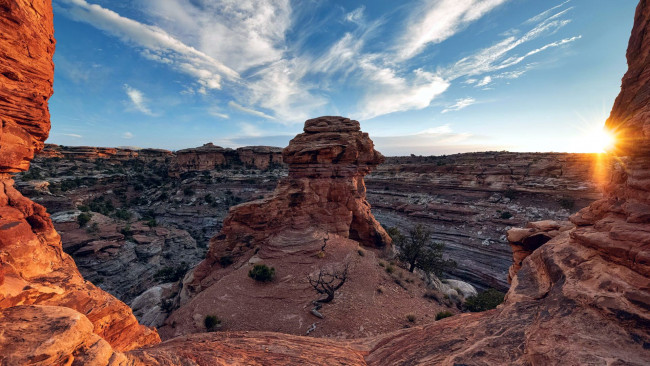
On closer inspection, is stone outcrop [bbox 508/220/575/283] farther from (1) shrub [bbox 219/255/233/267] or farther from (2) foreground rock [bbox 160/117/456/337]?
(1) shrub [bbox 219/255/233/267]

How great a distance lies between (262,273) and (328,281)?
188 inches

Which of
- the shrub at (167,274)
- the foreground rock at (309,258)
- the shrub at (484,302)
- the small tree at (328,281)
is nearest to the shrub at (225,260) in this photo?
the foreground rock at (309,258)

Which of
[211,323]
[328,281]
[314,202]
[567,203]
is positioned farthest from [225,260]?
[567,203]

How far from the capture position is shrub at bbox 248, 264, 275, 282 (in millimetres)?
16278

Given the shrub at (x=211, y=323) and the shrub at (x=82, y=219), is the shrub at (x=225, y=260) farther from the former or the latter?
the shrub at (x=82, y=219)

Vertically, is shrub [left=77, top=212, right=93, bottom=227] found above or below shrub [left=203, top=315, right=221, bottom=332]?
above

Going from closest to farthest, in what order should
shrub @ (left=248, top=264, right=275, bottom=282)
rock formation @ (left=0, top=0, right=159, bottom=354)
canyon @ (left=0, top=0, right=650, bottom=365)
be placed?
canyon @ (left=0, top=0, right=650, bottom=365) < rock formation @ (left=0, top=0, right=159, bottom=354) < shrub @ (left=248, top=264, right=275, bottom=282)

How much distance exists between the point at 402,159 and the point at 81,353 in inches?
3078

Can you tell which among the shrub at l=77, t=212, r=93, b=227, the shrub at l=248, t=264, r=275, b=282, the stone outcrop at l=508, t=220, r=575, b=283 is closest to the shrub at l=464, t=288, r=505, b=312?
the stone outcrop at l=508, t=220, r=575, b=283

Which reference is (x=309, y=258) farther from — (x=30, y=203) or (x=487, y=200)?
(x=487, y=200)

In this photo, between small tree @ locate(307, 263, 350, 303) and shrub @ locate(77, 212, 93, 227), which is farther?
shrub @ locate(77, 212, 93, 227)

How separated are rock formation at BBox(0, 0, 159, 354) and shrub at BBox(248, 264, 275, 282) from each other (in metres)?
8.93

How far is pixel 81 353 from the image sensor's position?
12.3 feet

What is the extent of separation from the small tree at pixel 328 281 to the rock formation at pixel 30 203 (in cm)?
917
